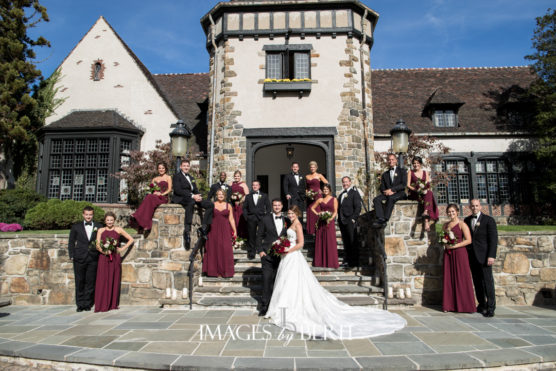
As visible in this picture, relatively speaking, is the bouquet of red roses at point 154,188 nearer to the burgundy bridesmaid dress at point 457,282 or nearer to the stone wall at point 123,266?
the stone wall at point 123,266

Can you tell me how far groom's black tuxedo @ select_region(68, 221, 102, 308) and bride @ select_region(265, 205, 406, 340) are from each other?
151 inches

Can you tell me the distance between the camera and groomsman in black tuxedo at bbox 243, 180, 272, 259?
860cm

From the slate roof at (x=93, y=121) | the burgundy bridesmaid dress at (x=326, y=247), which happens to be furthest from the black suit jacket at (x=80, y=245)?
the slate roof at (x=93, y=121)

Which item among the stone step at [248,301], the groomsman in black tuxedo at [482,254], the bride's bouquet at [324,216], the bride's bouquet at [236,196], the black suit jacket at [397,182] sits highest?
the black suit jacket at [397,182]

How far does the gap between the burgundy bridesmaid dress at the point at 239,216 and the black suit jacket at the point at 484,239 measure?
17.0 ft

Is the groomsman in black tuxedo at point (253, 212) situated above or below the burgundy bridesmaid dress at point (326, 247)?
above

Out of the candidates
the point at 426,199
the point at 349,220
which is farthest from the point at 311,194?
the point at 426,199

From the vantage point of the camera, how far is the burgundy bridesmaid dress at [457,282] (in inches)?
257

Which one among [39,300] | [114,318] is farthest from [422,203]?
[39,300]

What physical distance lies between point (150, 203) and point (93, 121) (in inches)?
338

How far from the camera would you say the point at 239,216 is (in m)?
9.47

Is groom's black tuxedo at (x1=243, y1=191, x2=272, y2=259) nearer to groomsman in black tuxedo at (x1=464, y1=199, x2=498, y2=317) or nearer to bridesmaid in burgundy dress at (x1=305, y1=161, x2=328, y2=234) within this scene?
bridesmaid in burgundy dress at (x1=305, y1=161, x2=328, y2=234)

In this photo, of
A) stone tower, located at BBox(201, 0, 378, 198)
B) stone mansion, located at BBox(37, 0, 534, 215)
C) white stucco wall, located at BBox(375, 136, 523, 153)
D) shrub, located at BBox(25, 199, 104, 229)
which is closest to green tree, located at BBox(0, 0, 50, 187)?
stone mansion, located at BBox(37, 0, 534, 215)

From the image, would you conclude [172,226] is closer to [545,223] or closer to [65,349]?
[65,349]
